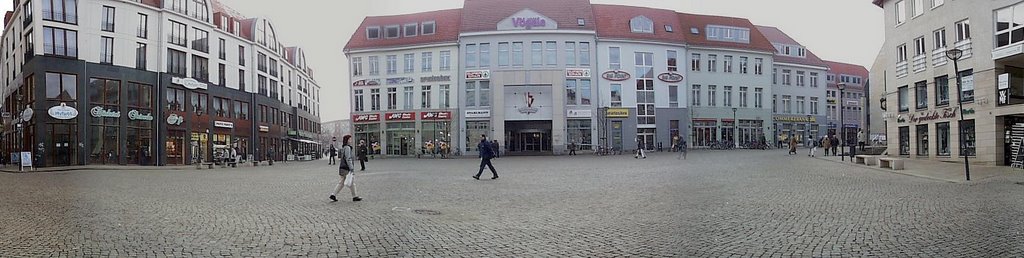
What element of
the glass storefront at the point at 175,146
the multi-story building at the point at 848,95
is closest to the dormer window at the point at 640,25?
the multi-story building at the point at 848,95

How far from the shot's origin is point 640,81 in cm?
4119

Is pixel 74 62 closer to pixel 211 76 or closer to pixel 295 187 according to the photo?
pixel 211 76

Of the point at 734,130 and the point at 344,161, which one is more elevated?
the point at 734,130

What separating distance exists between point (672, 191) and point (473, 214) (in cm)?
452

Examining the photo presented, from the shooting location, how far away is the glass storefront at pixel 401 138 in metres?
37.5

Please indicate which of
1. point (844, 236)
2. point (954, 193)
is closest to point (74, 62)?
point (844, 236)

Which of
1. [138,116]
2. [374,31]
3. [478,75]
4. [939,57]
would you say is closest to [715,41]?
[478,75]

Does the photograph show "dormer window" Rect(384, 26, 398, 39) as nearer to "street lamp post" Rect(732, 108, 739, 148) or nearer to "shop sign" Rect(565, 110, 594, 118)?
"shop sign" Rect(565, 110, 594, 118)

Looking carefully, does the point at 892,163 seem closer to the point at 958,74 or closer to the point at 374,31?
the point at 958,74

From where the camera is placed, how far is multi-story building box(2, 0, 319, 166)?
5.47m

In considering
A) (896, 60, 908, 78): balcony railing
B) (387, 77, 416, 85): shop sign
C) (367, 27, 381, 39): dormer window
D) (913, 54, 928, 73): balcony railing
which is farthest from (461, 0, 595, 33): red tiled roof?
(367, 27, 381, 39): dormer window

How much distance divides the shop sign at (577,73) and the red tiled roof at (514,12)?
2.83 metres

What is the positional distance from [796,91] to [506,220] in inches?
1339

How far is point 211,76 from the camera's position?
540 cm
